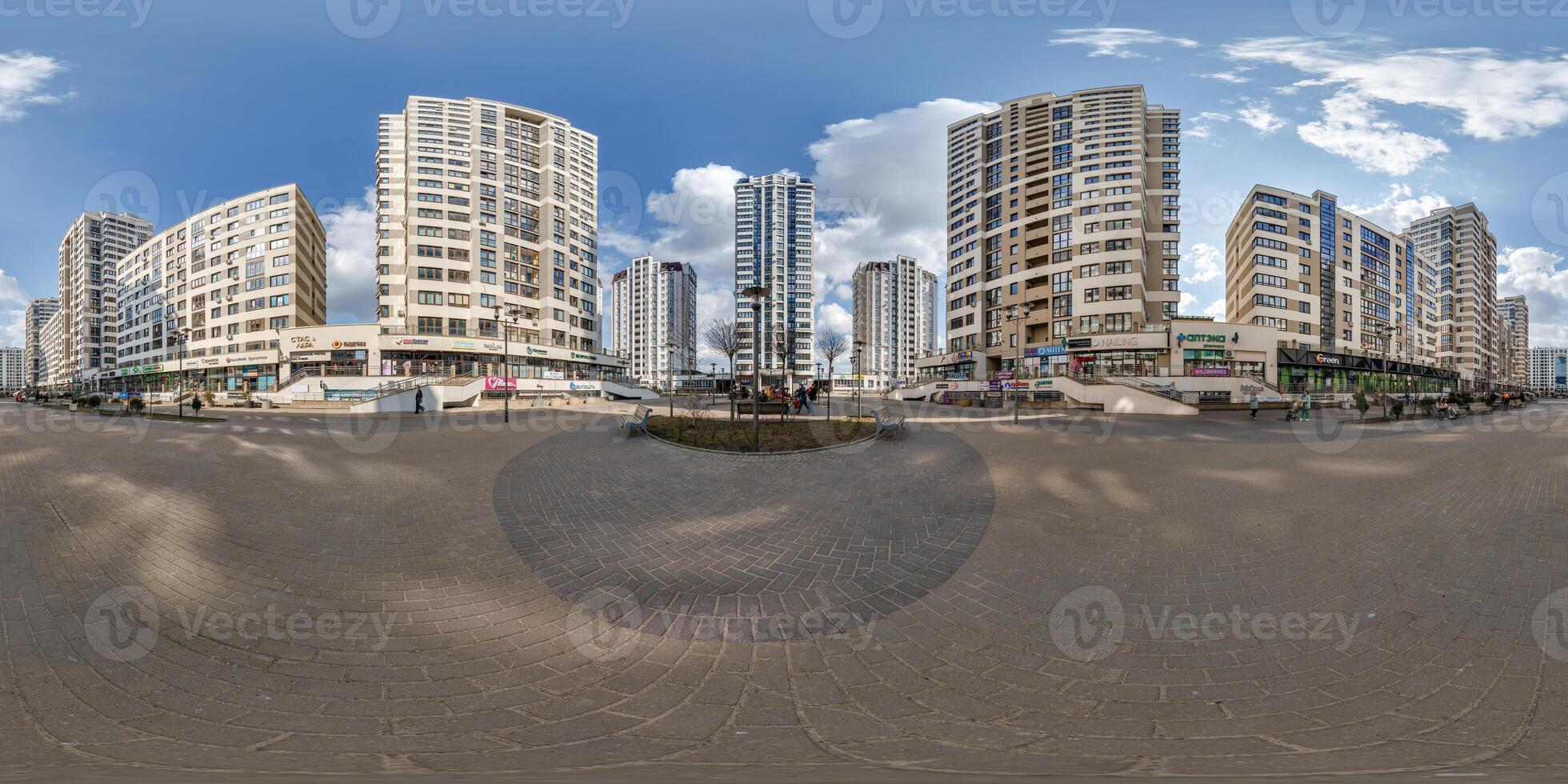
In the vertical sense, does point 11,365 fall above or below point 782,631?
above

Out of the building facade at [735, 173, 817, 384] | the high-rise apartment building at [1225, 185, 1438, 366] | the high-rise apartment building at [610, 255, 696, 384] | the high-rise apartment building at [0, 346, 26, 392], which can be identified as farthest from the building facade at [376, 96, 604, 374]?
the high-rise apartment building at [0, 346, 26, 392]

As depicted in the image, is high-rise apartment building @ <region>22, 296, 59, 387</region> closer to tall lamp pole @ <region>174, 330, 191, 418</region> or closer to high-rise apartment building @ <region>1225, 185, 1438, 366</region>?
tall lamp pole @ <region>174, 330, 191, 418</region>

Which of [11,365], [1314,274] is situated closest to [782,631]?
[1314,274]

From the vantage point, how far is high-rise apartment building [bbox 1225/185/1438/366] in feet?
183

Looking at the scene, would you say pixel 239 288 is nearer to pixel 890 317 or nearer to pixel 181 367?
pixel 181 367

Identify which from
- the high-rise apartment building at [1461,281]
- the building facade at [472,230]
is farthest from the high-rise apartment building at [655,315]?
the high-rise apartment building at [1461,281]

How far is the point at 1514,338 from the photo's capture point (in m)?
139

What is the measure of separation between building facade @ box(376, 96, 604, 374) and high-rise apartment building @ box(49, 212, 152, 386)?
83.9 metres

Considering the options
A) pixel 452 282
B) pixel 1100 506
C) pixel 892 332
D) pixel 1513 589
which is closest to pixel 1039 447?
pixel 1100 506

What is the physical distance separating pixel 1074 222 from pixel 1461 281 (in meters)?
97.1

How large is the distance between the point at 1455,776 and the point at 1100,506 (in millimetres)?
4783

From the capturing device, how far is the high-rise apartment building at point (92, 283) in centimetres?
9444

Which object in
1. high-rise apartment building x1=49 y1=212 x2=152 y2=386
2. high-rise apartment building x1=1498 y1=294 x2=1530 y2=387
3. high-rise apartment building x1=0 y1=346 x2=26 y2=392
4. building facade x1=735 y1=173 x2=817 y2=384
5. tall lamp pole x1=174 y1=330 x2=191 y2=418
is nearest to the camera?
tall lamp pole x1=174 y1=330 x2=191 y2=418

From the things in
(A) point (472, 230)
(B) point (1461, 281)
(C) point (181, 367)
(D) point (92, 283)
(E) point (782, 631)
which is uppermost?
(D) point (92, 283)
